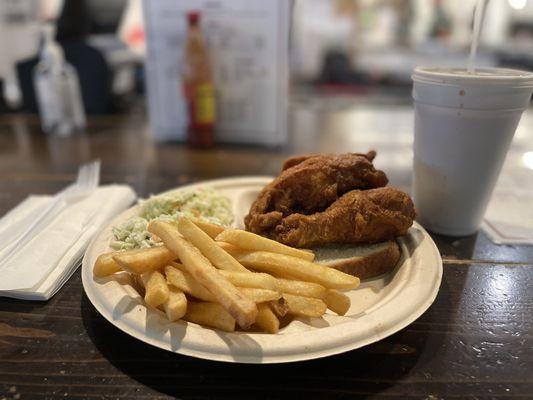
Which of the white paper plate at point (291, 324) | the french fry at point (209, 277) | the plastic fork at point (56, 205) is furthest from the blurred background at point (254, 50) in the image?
the french fry at point (209, 277)

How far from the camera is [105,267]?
1.10 meters

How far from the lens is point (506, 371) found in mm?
938

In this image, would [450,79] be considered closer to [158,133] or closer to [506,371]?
[506,371]

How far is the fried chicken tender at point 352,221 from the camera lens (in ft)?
4.18

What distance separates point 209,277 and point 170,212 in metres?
0.62

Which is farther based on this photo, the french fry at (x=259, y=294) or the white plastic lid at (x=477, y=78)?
the white plastic lid at (x=477, y=78)

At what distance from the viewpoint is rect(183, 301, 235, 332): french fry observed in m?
0.95

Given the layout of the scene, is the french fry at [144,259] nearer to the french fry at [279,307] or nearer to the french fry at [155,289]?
the french fry at [155,289]

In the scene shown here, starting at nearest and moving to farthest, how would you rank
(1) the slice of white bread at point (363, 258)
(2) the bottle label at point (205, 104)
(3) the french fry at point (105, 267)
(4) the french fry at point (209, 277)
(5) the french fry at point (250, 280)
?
(4) the french fry at point (209, 277) → (5) the french fry at point (250, 280) → (3) the french fry at point (105, 267) → (1) the slice of white bread at point (363, 258) → (2) the bottle label at point (205, 104)

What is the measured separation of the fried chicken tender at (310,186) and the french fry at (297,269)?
0.73 feet

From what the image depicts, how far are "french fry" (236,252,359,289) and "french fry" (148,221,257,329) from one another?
5.6 inches

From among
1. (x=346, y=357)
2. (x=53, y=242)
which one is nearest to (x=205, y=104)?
(x=53, y=242)

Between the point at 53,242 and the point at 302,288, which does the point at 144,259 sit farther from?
the point at 53,242

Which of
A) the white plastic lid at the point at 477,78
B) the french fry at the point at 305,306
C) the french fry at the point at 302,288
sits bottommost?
the french fry at the point at 305,306
